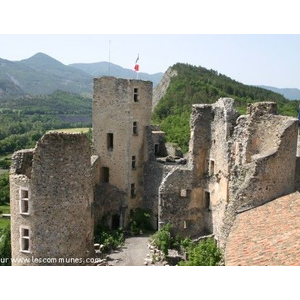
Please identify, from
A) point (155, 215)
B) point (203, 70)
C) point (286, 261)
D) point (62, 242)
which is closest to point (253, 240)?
point (286, 261)

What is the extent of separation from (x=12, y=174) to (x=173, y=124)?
36148 millimetres

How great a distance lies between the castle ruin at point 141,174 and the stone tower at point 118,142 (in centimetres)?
6

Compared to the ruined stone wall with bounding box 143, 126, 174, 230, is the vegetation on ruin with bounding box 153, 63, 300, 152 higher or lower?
higher

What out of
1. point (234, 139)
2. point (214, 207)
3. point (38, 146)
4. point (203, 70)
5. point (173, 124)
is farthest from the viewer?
point (203, 70)

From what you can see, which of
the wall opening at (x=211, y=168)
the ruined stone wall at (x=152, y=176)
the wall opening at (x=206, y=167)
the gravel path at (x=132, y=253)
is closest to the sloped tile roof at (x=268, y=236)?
the gravel path at (x=132, y=253)

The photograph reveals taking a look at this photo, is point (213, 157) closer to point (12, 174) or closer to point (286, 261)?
point (12, 174)

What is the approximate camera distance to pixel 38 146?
60.5 feet

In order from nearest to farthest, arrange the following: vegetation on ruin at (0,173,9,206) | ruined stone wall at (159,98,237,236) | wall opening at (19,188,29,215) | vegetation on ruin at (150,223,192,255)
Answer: wall opening at (19,188,29,215)
vegetation on ruin at (150,223,192,255)
ruined stone wall at (159,98,237,236)
vegetation on ruin at (0,173,9,206)

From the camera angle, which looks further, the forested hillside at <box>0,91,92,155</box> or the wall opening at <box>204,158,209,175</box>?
the forested hillside at <box>0,91,92,155</box>

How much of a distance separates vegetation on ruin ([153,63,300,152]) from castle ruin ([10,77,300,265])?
53.6 feet

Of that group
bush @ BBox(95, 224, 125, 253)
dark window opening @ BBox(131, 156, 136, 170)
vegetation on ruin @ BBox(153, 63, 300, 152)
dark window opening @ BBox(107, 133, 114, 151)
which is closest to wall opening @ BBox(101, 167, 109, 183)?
dark window opening @ BBox(107, 133, 114, 151)

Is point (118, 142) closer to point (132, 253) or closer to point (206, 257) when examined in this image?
point (132, 253)

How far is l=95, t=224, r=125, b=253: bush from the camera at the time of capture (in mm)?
26697

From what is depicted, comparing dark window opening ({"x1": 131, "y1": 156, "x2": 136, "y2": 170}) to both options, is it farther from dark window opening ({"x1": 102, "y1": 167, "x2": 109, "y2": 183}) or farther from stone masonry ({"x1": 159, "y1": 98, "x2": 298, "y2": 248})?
stone masonry ({"x1": 159, "y1": 98, "x2": 298, "y2": 248})
